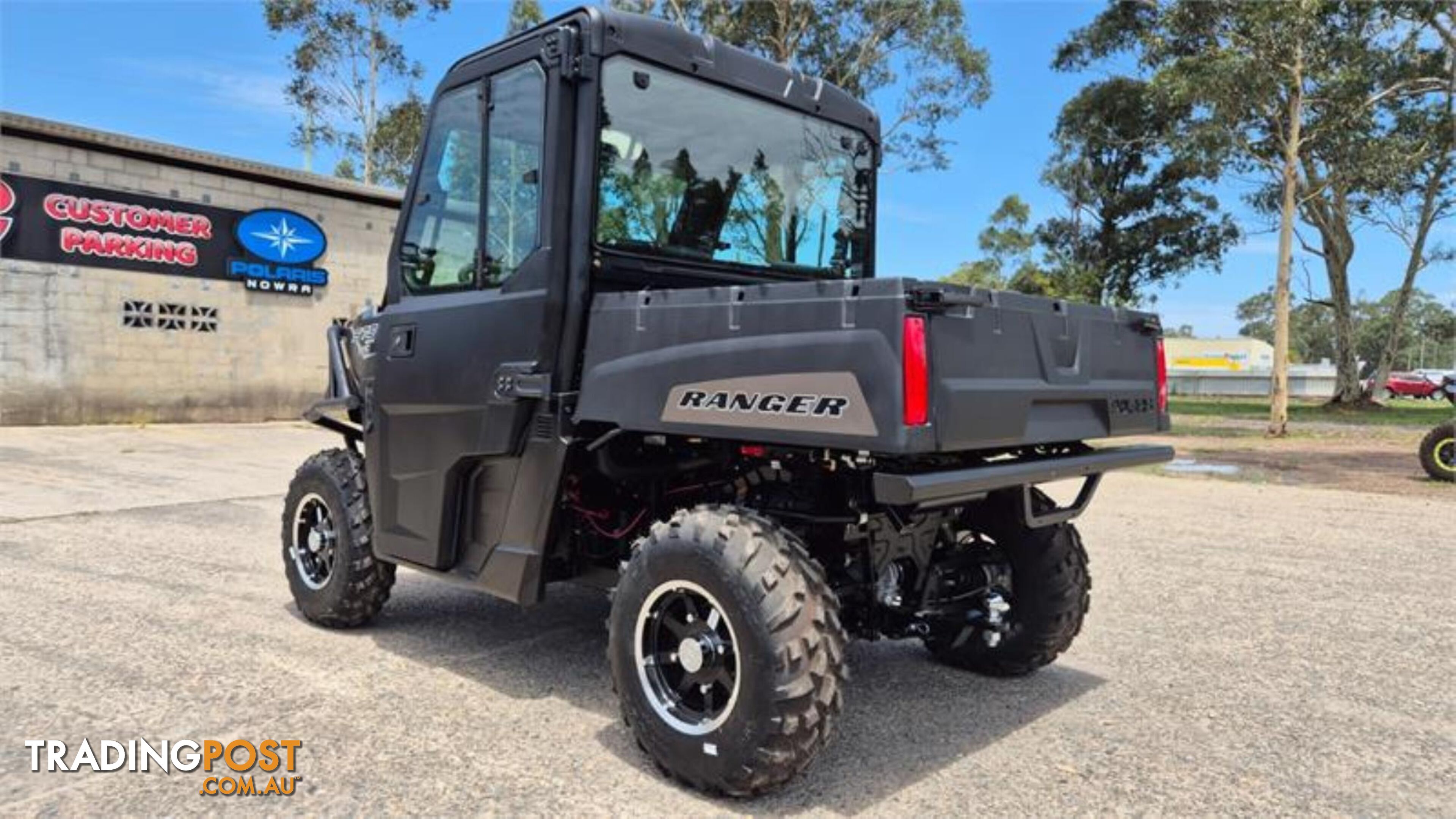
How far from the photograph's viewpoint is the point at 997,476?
307 centimetres

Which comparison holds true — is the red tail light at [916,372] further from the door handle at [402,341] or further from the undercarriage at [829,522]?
the door handle at [402,341]

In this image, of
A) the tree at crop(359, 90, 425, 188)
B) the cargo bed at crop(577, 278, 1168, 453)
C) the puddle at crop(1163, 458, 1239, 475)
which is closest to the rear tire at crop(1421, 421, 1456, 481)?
the puddle at crop(1163, 458, 1239, 475)

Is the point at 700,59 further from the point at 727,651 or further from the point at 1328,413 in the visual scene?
the point at 1328,413

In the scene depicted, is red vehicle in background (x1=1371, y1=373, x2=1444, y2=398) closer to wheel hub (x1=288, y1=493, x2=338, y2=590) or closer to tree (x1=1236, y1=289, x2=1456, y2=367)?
tree (x1=1236, y1=289, x2=1456, y2=367)

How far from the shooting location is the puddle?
14.1 meters

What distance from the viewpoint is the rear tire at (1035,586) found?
4.15 m

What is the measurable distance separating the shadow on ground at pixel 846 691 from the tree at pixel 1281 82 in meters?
20.2

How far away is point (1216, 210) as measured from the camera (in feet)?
114

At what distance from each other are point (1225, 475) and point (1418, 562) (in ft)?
21.9

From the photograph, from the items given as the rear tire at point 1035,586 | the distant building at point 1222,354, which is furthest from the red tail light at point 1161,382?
the distant building at point 1222,354

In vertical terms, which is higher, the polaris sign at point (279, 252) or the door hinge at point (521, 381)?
the polaris sign at point (279, 252)

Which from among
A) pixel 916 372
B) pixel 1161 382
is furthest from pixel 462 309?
pixel 1161 382

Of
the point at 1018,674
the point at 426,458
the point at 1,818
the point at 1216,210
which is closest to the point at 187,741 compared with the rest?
the point at 1,818

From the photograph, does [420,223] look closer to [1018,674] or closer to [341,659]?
[341,659]
